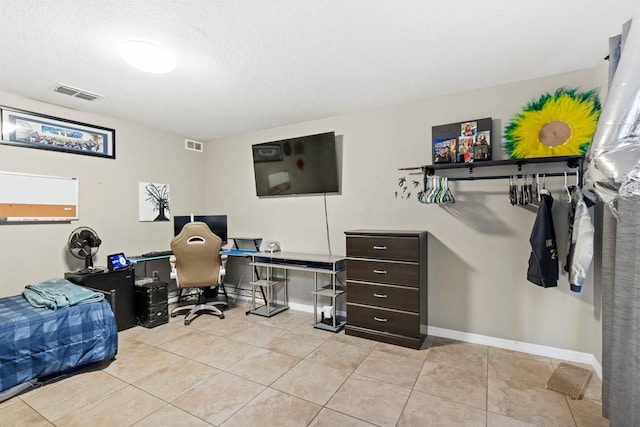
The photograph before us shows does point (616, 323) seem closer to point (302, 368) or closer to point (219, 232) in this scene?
point (302, 368)

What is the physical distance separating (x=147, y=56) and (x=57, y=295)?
6.85ft

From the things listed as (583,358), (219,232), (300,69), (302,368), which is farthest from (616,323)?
(219,232)

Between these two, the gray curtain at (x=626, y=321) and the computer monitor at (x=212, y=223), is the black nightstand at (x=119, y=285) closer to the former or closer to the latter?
the computer monitor at (x=212, y=223)

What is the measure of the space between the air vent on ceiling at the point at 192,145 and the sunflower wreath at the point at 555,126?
4.24 m

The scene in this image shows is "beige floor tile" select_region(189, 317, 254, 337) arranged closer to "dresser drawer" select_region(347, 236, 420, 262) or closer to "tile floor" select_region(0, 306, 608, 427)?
"tile floor" select_region(0, 306, 608, 427)

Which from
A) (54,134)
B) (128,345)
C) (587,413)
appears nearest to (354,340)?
(587,413)

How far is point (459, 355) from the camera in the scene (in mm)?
2676

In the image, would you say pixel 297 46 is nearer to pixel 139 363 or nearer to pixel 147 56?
pixel 147 56

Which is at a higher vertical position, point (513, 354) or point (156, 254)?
point (156, 254)

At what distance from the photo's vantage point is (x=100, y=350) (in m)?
2.51

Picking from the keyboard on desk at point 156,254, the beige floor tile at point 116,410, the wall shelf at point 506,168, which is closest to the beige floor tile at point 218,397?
the beige floor tile at point 116,410

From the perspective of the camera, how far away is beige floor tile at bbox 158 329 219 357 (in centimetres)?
281

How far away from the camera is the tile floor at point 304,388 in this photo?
1866 millimetres

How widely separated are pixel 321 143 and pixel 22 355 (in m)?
3.24
